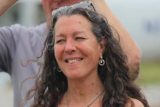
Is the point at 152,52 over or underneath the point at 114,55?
underneath

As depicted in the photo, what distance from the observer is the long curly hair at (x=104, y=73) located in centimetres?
436

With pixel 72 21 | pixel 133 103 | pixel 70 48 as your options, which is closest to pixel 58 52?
pixel 70 48

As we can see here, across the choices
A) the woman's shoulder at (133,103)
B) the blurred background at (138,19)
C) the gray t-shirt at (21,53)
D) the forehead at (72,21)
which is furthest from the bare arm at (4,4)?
the blurred background at (138,19)

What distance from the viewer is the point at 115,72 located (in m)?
4.42

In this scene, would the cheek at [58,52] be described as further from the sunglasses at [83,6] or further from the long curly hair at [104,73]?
the sunglasses at [83,6]

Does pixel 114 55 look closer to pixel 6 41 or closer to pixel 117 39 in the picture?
pixel 117 39

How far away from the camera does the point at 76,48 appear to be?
4.23m

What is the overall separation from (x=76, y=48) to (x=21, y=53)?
0.79 meters

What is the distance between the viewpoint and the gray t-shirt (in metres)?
4.84

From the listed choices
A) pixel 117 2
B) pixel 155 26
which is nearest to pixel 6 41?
pixel 117 2

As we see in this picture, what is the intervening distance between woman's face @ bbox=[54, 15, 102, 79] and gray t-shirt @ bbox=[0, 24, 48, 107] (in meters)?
0.55

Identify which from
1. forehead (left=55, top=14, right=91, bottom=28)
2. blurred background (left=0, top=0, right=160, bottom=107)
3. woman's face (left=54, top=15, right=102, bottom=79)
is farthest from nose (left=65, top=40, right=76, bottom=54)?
blurred background (left=0, top=0, right=160, bottom=107)

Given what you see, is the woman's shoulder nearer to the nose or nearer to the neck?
the neck

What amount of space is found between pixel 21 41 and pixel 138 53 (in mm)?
821
